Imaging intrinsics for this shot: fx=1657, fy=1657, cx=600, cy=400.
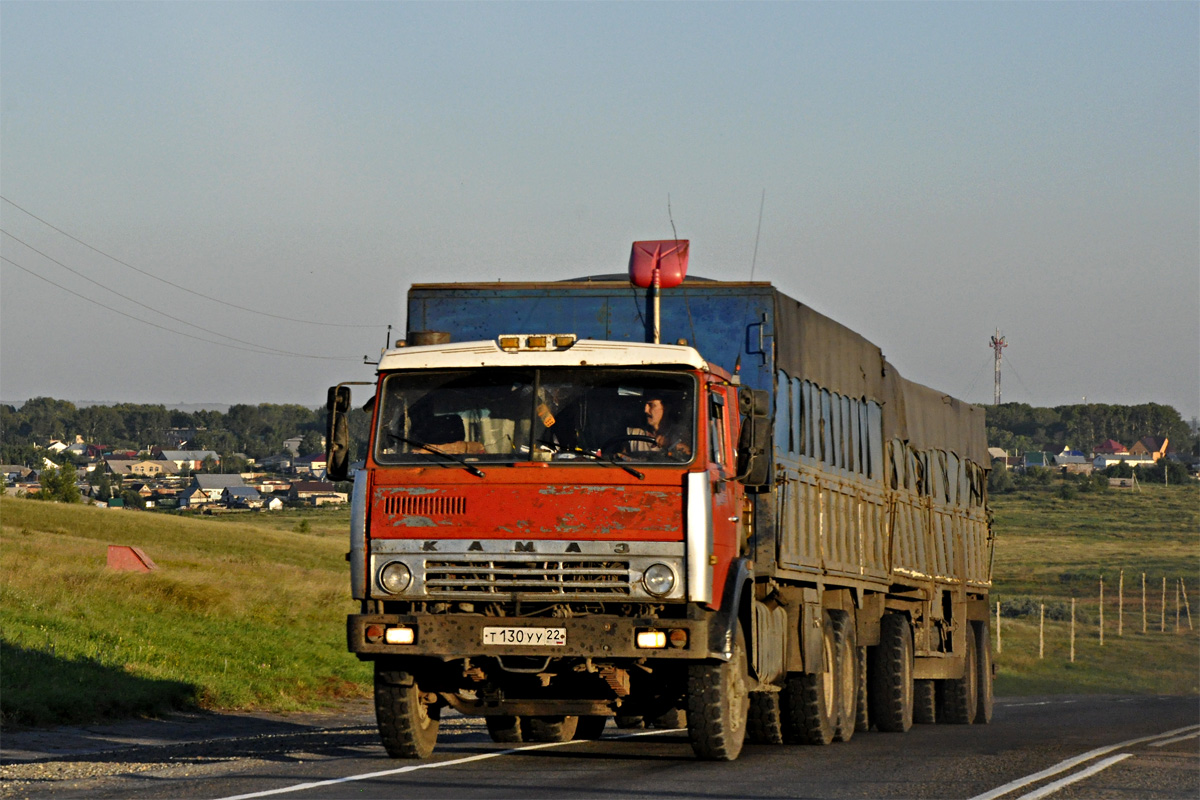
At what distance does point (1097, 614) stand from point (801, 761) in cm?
7144

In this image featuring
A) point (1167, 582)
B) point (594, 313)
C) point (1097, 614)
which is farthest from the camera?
point (1167, 582)

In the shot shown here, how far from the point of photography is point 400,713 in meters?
12.4

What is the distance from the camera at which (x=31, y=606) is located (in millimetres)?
24219

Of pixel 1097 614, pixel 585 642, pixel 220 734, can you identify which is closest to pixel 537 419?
pixel 585 642

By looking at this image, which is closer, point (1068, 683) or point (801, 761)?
point (801, 761)

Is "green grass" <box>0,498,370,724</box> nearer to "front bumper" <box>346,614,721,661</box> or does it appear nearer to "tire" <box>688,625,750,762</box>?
"front bumper" <box>346,614,721,661</box>

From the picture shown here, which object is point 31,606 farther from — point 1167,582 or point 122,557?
point 1167,582

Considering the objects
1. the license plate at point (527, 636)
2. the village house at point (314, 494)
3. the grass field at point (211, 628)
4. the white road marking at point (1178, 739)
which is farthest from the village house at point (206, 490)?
the license plate at point (527, 636)

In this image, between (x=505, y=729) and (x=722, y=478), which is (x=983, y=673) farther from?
(x=722, y=478)

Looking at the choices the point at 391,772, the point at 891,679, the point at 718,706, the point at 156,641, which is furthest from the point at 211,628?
the point at 718,706

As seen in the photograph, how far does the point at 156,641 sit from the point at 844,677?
1190cm

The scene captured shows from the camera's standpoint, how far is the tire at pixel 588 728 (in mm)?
16078

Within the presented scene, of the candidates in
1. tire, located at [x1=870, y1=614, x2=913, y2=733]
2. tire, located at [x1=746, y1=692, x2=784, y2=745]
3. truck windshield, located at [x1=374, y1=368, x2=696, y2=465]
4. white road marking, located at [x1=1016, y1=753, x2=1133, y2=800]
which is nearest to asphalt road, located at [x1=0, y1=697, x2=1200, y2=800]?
white road marking, located at [x1=1016, y1=753, x2=1133, y2=800]

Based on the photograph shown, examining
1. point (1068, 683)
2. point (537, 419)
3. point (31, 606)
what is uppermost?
point (537, 419)
